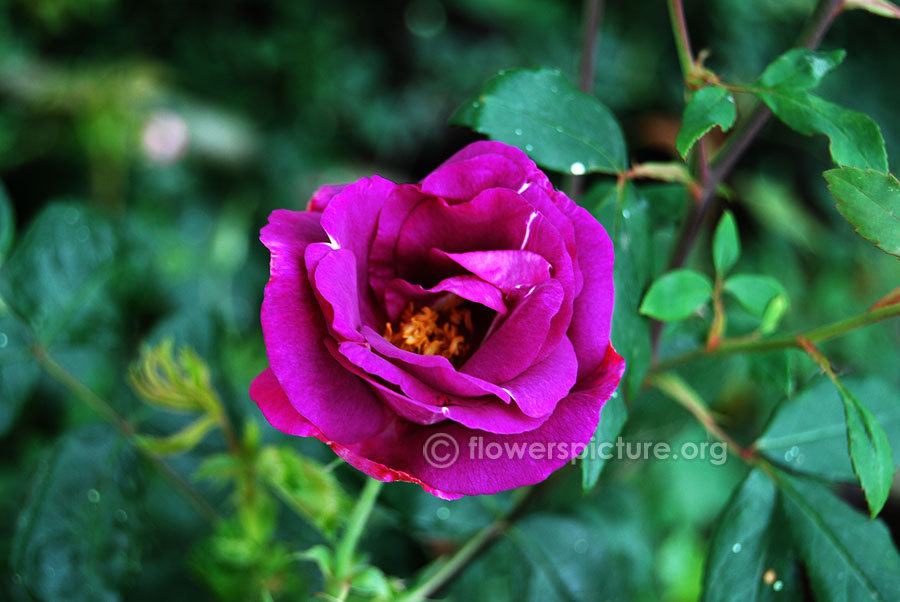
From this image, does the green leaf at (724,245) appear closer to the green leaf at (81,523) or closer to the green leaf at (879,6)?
the green leaf at (879,6)

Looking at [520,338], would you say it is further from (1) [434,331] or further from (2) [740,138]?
(2) [740,138]

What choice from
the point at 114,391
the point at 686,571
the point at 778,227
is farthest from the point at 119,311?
the point at 778,227

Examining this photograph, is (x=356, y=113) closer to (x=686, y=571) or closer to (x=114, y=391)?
(x=114, y=391)

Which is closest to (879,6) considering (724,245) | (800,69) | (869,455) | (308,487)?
(800,69)

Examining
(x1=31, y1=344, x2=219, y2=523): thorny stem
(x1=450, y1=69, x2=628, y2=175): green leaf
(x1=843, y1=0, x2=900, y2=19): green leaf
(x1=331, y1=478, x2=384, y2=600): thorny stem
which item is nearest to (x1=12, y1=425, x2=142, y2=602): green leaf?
(x1=31, y1=344, x2=219, y2=523): thorny stem

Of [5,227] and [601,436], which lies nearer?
[601,436]

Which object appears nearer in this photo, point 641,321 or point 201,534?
point 641,321
